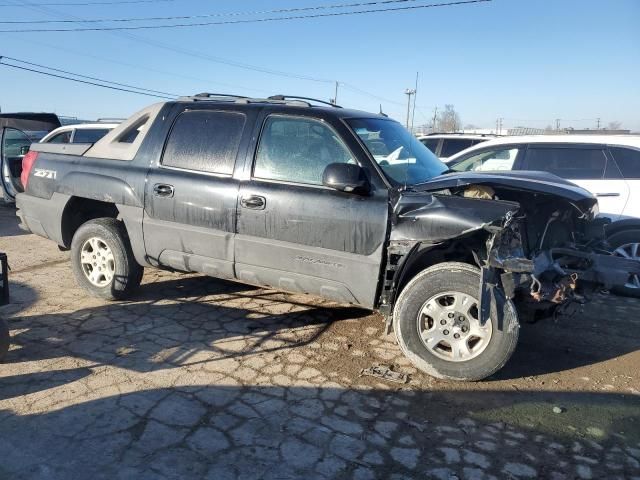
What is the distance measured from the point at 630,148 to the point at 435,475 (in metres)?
5.27

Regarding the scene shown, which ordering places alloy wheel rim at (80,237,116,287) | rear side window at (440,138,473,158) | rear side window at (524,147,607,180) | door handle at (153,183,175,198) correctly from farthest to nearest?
1. rear side window at (440,138,473,158)
2. rear side window at (524,147,607,180)
3. alloy wheel rim at (80,237,116,287)
4. door handle at (153,183,175,198)

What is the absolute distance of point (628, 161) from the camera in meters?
6.18

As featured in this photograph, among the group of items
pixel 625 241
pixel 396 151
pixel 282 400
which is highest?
pixel 396 151

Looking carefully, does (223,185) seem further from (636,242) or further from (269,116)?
(636,242)

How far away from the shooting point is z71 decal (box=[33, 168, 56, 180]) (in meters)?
5.27

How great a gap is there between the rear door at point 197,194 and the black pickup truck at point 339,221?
13mm

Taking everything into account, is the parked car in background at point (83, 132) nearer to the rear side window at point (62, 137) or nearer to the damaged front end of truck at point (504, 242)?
the rear side window at point (62, 137)

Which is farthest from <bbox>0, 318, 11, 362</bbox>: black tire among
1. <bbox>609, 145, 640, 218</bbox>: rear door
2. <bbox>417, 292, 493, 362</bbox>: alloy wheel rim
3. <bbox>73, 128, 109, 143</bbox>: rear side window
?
<bbox>73, 128, 109, 143</bbox>: rear side window

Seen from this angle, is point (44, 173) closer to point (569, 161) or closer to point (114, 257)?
point (114, 257)

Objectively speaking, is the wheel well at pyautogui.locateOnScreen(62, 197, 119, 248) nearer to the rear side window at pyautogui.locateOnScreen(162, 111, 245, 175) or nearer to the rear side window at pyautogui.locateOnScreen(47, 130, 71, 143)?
the rear side window at pyautogui.locateOnScreen(162, 111, 245, 175)

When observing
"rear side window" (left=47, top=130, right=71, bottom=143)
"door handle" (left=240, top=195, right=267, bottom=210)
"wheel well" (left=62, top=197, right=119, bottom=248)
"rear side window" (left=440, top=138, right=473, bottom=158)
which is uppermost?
"rear side window" (left=440, top=138, right=473, bottom=158)

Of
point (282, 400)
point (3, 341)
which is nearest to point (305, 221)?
point (282, 400)

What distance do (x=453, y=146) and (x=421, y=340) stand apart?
7519 mm

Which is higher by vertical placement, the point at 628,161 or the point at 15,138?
the point at 628,161
